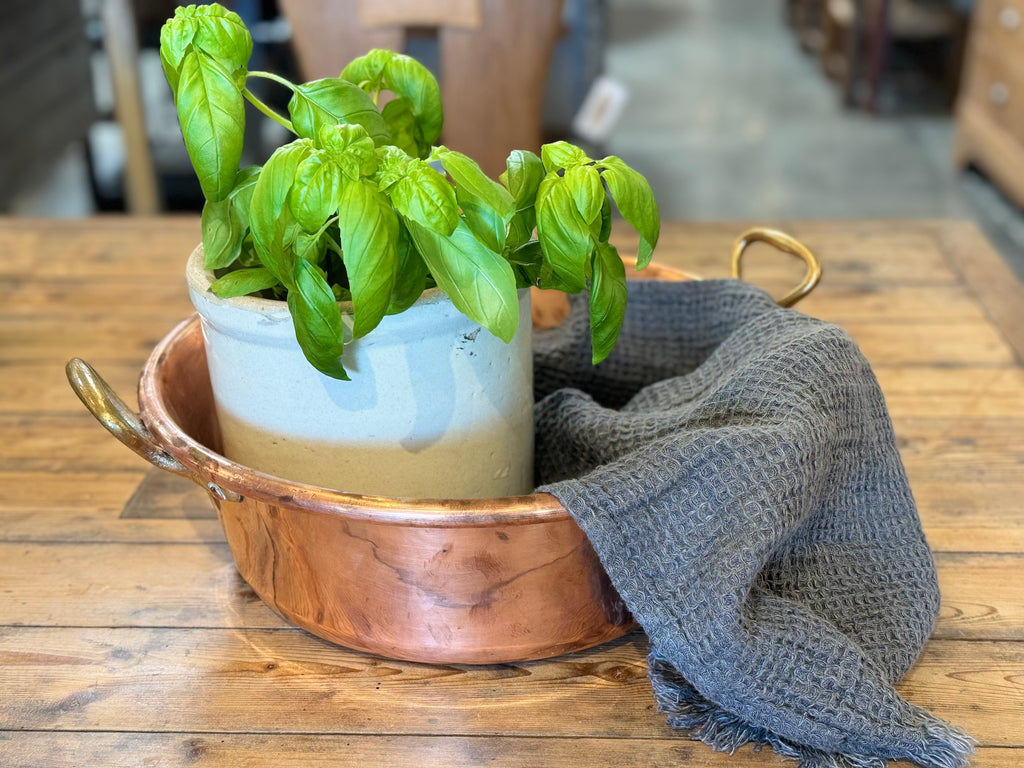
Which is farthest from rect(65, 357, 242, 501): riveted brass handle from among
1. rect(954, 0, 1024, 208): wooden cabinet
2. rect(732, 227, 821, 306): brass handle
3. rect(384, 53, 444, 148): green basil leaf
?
rect(954, 0, 1024, 208): wooden cabinet

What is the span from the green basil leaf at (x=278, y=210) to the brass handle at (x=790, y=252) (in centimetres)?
34

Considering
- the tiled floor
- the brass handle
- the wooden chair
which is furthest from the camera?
the tiled floor

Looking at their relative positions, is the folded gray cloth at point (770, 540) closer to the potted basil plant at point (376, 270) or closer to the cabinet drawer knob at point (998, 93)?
the potted basil plant at point (376, 270)

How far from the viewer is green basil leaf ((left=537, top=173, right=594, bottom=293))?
43 centimetres

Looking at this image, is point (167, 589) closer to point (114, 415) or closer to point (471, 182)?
point (114, 415)

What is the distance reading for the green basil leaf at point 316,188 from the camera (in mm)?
418

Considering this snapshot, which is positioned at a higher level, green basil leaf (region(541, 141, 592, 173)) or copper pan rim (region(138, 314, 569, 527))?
green basil leaf (region(541, 141, 592, 173))

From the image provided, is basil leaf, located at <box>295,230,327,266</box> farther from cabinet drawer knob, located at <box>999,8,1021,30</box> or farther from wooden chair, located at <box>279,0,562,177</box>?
cabinet drawer knob, located at <box>999,8,1021,30</box>

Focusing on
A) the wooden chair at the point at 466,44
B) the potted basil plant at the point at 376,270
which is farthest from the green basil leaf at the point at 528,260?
the wooden chair at the point at 466,44

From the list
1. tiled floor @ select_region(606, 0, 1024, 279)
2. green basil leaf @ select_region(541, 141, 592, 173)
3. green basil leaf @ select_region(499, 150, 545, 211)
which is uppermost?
green basil leaf @ select_region(541, 141, 592, 173)

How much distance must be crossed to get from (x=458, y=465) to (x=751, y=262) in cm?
58

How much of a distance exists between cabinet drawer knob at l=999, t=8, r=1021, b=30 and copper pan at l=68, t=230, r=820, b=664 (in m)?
2.52

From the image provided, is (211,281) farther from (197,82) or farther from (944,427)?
(944,427)

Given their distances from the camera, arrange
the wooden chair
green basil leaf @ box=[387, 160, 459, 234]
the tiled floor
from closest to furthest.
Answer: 1. green basil leaf @ box=[387, 160, 459, 234]
2. the wooden chair
3. the tiled floor
